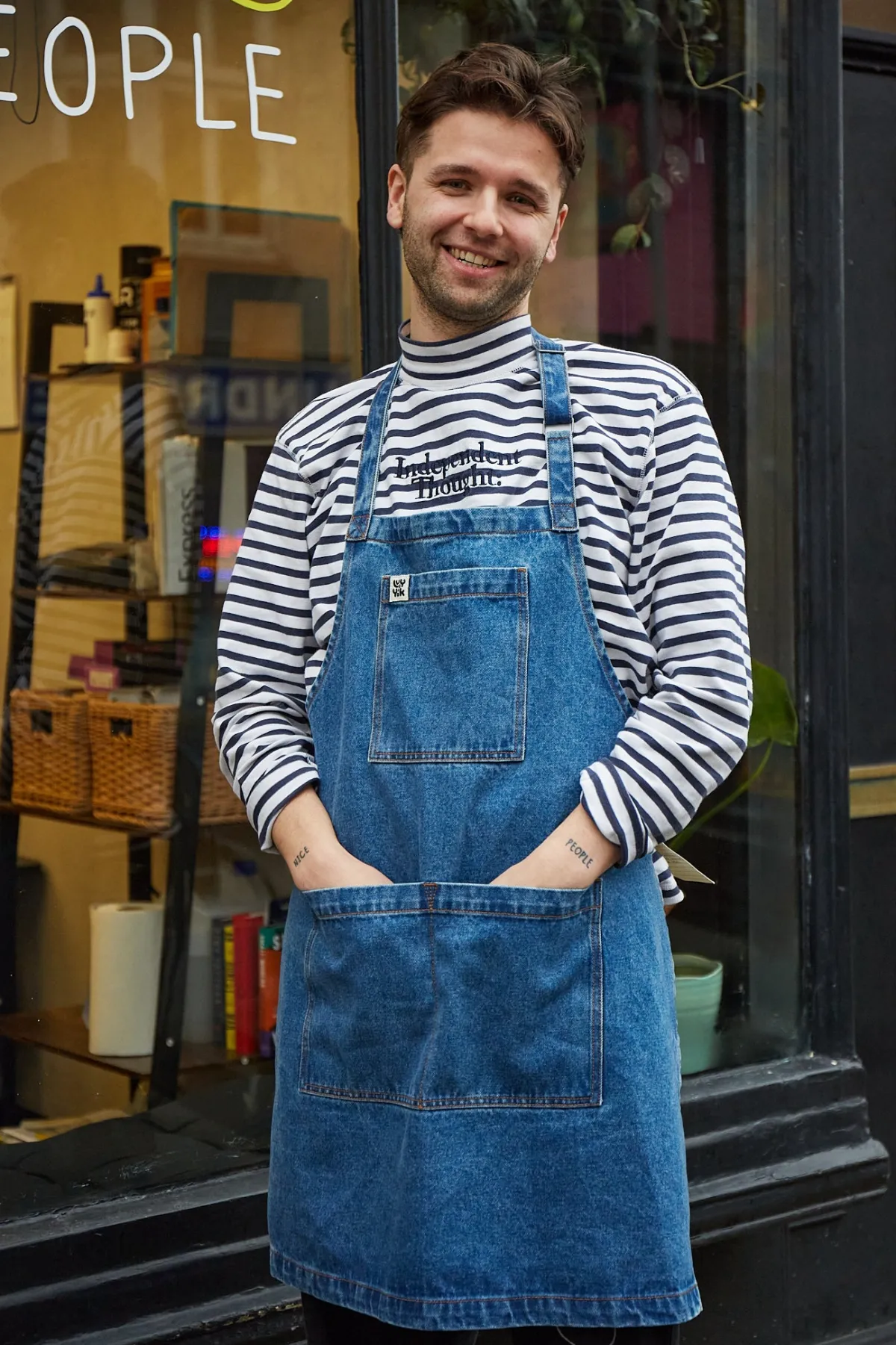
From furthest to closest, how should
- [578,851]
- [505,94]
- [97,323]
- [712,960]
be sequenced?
[712,960] < [97,323] < [505,94] < [578,851]

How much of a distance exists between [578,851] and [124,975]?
6.11 ft

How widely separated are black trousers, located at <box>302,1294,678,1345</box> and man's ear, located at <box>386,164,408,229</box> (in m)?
1.26

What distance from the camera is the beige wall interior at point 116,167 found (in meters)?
3.01

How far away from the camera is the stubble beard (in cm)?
181

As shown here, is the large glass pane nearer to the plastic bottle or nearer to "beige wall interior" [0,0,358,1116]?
"beige wall interior" [0,0,358,1116]

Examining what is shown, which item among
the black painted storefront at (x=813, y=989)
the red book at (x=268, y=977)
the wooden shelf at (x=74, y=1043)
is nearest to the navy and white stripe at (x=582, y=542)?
the black painted storefront at (x=813, y=989)

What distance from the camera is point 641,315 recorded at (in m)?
3.50

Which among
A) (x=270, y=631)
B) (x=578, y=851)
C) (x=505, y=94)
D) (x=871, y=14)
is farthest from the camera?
(x=871, y=14)

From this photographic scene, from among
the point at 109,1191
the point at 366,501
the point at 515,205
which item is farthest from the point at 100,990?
the point at 515,205

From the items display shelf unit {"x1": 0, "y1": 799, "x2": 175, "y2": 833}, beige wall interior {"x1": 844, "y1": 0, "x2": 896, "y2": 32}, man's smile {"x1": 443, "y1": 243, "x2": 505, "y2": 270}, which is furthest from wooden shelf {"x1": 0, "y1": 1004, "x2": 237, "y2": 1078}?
beige wall interior {"x1": 844, "y1": 0, "x2": 896, "y2": 32}

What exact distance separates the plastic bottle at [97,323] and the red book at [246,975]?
1.24m

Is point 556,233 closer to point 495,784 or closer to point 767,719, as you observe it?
point 495,784

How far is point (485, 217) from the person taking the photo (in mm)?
1771

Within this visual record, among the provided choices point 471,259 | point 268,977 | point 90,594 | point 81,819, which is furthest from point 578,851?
point 90,594
